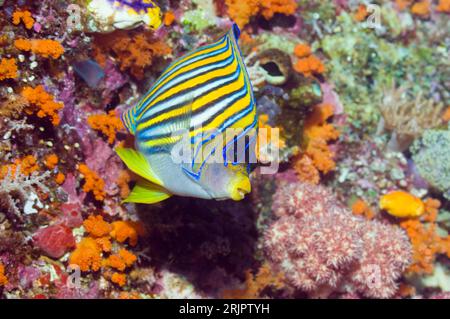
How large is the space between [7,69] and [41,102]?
0.32 meters

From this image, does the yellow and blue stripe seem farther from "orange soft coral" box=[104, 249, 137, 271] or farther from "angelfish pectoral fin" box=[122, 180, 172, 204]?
"orange soft coral" box=[104, 249, 137, 271]

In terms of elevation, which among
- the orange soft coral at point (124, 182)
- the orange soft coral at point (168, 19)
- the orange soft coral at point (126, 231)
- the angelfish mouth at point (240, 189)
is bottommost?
the orange soft coral at point (126, 231)

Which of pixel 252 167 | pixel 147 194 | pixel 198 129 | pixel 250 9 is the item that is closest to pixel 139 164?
pixel 147 194

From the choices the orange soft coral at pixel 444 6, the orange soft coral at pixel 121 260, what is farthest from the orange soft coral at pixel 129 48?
the orange soft coral at pixel 444 6

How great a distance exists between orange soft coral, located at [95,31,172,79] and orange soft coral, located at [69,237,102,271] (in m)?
1.54

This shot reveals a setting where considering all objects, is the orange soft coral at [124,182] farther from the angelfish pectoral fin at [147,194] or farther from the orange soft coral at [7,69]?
the orange soft coral at [7,69]

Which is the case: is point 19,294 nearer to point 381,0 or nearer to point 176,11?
point 176,11

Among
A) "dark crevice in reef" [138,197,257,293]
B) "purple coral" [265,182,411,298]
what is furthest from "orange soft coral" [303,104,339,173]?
"dark crevice in reef" [138,197,257,293]

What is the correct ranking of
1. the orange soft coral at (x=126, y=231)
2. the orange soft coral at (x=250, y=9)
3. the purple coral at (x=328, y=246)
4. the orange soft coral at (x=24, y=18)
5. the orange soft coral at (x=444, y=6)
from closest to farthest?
the orange soft coral at (x=24, y=18) < the orange soft coral at (x=126, y=231) < the purple coral at (x=328, y=246) < the orange soft coral at (x=250, y=9) < the orange soft coral at (x=444, y=6)

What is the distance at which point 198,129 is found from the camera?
267 centimetres

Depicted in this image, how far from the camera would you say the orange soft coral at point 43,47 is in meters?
3.39

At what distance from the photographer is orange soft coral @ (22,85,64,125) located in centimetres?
331

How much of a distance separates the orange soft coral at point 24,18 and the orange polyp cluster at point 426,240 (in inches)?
171
